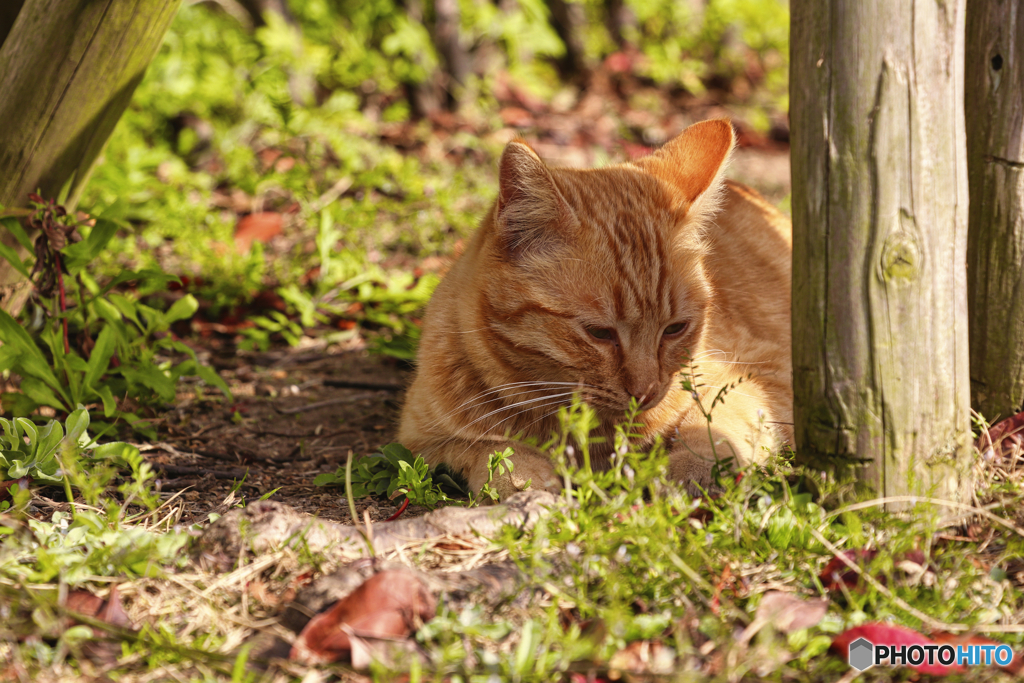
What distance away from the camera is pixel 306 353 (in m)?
4.14

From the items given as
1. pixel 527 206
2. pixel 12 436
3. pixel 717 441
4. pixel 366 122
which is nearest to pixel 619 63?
pixel 366 122

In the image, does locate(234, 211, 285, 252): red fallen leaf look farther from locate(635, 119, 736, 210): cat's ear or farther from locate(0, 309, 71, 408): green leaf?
locate(635, 119, 736, 210): cat's ear

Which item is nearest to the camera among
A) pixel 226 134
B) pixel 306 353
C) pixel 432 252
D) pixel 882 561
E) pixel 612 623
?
pixel 612 623

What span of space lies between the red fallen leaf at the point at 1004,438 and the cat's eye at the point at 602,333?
119 cm

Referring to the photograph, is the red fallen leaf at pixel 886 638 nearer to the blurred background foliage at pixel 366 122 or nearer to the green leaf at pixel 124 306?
the blurred background foliage at pixel 366 122

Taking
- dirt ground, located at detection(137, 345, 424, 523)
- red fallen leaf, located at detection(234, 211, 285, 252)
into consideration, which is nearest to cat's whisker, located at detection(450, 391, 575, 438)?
dirt ground, located at detection(137, 345, 424, 523)

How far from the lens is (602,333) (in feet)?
8.36

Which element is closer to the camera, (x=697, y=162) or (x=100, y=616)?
(x=100, y=616)

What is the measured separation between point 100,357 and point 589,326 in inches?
74.5

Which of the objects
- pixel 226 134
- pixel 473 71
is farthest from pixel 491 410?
pixel 473 71

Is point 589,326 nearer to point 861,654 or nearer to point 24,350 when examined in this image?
point 861,654

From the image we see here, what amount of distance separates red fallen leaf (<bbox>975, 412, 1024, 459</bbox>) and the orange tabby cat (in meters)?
0.62

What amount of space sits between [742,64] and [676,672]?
Answer: 7.57 m

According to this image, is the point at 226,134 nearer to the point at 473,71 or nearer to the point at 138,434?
the point at 473,71
